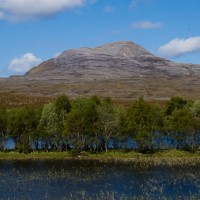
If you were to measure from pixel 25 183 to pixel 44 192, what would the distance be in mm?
10243

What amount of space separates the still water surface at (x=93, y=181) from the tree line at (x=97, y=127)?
15905mm

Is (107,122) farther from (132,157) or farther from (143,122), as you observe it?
(132,157)

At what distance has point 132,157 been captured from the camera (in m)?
120

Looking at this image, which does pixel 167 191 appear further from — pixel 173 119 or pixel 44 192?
pixel 173 119

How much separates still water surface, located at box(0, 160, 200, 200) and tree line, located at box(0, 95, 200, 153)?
15905 millimetres

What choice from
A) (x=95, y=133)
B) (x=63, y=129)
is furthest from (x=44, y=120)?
(x=95, y=133)

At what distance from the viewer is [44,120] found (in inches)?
5261

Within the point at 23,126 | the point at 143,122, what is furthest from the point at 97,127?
the point at 23,126

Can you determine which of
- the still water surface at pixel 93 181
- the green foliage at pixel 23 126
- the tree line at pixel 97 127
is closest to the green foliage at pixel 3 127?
the tree line at pixel 97 127

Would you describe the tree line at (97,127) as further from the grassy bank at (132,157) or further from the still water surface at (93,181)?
the still water surface at (93,181)

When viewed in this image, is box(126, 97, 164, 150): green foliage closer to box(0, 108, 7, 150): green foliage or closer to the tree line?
the tree line

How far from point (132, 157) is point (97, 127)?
Result: 50.8 ft

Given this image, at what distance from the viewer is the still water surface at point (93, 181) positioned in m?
74.0

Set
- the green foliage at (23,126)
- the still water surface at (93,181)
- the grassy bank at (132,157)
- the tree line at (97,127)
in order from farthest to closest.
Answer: the green foliage at (23,126)
the tree line at (97,127)
the grassy bank at (132,157)
the still water surface at (93,181)
